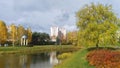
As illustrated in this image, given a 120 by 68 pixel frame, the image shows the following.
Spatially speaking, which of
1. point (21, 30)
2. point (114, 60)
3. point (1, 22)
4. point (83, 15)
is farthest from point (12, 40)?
point (114, 60)

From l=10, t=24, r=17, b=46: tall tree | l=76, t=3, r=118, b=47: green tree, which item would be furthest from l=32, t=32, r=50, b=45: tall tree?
l=76, t=3, r=118, b=47: green tree

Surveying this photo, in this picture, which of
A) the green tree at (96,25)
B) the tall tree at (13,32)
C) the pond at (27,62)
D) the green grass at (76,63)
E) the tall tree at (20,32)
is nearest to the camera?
the green grass at (76,63)

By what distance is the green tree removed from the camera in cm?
5125

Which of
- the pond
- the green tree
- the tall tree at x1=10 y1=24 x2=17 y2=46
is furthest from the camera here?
the tall tree at x1=10 y1=24 x2=17 y2=46

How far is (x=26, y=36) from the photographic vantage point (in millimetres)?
131500

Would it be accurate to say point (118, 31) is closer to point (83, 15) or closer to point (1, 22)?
point (83, 15)

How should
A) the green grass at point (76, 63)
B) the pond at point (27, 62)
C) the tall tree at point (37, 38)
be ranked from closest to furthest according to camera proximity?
the green grass at point (76, 63)
the pond at point (27, 62)
the tall tree at point (37, 38)

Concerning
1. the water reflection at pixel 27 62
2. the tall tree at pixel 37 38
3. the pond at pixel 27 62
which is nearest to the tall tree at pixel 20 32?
the tall tree at pixel 37 38

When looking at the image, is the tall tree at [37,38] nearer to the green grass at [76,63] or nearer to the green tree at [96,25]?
the green tree at [96,25]

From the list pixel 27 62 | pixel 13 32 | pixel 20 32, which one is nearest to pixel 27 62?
pixel 27 62

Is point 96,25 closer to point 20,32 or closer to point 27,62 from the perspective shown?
point 27,62

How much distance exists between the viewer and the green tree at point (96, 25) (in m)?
51.2

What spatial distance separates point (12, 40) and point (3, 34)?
16180 millimetres

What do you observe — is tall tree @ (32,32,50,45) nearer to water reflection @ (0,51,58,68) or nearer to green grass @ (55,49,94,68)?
water reflection @ (0,51,58,68)
